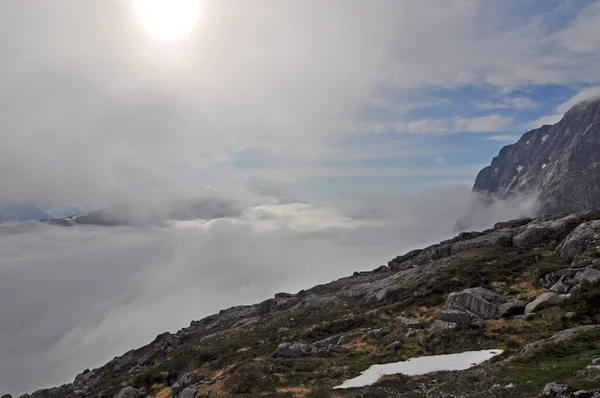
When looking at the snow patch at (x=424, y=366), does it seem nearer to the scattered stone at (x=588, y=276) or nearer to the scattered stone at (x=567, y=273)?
the scattered stone at (x=588, y=276)

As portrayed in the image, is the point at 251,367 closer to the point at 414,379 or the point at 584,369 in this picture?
the point at 414,379

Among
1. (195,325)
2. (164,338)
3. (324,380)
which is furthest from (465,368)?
(195,325)

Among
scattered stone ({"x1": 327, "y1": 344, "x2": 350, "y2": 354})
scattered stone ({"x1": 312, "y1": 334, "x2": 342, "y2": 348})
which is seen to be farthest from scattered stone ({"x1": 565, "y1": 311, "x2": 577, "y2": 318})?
scattered stone ({"x1": 312, "y1": 334, "x2": 342, "y2": 348})

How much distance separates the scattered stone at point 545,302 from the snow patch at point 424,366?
12.9 m

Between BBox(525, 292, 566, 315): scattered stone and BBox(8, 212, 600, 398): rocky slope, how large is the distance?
14 cm

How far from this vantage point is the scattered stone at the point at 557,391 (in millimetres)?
19336

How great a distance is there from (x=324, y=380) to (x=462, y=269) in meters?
60.3

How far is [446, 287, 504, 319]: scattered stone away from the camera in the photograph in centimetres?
4841

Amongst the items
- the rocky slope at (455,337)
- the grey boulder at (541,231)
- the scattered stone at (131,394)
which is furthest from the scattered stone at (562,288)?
the scattered stone at (131,394)

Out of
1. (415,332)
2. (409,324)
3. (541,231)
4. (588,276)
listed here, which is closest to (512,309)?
(588,276)

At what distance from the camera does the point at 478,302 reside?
50.4 metres

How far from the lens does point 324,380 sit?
36.8 metres

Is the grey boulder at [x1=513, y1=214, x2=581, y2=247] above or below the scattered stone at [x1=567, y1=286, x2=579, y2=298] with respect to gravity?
above

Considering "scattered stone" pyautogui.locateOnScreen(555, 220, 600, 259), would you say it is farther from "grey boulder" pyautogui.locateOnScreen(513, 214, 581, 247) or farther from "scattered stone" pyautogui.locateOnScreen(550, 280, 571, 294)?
"grey boulder" pyautogui.locateOnScreen(513, 214, 581, 247)
